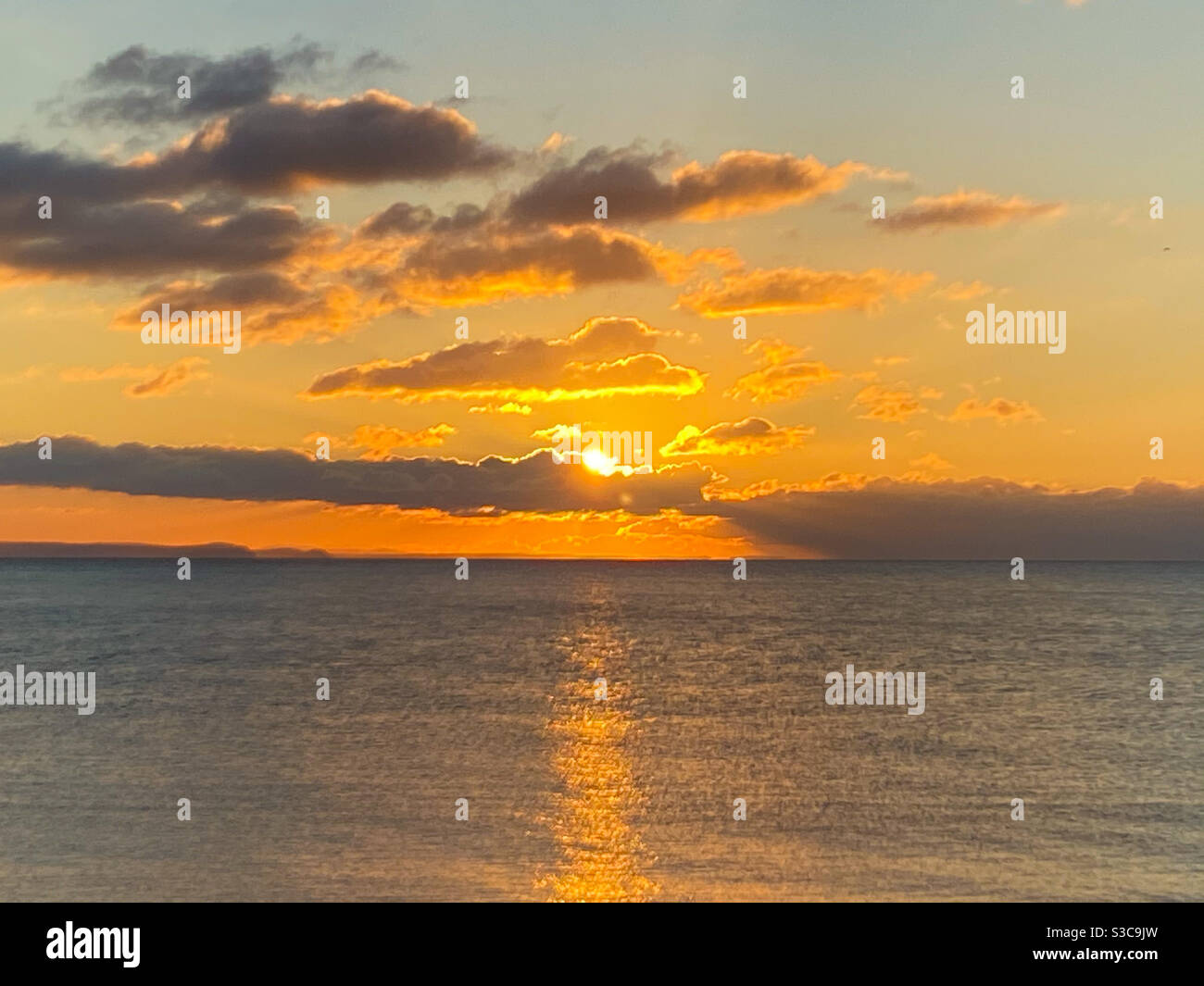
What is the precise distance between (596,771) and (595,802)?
580 centimetres

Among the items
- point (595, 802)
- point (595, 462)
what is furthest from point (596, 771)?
point (595, 462)

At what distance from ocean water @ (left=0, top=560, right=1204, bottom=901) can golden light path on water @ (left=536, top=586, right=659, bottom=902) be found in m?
0.14

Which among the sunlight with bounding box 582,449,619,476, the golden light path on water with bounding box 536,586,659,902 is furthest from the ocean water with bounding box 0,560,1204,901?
the sunlight with bounding box 582,449,619,476

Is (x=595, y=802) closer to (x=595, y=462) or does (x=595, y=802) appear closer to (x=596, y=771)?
(x=596, y=771)

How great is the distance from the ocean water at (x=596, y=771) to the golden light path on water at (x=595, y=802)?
14cm

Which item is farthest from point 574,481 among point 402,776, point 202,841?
point 202,841

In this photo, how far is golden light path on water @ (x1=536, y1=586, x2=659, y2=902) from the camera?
2706 centimetres

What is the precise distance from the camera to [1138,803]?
3819cm

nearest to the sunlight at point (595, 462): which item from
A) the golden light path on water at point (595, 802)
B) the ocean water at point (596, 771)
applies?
the ocean water at point (596, 771)

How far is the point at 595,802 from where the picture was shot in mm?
36688

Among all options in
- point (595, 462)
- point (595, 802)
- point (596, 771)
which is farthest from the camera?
point (595, 462)
